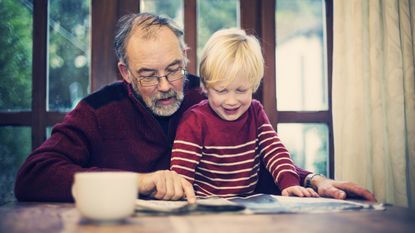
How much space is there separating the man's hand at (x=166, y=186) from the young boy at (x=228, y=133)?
0.85 ft

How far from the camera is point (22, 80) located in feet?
7.25

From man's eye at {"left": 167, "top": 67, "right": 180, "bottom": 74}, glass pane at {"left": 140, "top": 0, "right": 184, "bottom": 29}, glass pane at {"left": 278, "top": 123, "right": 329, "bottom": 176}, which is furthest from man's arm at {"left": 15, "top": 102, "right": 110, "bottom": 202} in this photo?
glass pane at {"left": 278, "top": 123, "right": 329, "bottom": 176}

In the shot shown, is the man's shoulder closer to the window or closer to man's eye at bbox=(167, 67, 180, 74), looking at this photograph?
man's eye at bbox=(167, 67, 180, 74)

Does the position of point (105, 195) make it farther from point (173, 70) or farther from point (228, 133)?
point (173, 70)

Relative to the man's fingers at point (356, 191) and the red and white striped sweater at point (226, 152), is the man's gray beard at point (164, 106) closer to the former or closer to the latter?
the red and white striped sweater at point (226, 152)

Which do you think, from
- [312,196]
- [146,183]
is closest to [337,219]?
[312,196]

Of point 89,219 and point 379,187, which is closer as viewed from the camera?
point 89,219

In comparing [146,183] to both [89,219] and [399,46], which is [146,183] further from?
[399,46]

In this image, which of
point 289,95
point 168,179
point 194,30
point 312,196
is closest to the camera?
point 168,179

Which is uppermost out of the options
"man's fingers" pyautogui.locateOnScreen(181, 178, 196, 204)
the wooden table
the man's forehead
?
the man's forehead

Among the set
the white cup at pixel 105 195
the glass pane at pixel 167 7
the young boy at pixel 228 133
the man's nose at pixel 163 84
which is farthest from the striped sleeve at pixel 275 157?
the glass pane at pixel 167 7

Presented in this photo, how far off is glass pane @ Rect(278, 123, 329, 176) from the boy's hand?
1.05 m

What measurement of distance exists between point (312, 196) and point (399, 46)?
3.85 ft

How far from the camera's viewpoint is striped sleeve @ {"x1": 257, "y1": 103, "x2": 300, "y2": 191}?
4.60 ft
